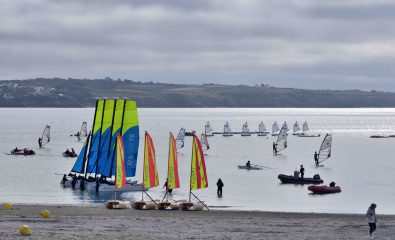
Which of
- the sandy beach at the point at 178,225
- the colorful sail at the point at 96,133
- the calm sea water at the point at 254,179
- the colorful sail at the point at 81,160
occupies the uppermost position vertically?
the colorful sail at the point at 96,133

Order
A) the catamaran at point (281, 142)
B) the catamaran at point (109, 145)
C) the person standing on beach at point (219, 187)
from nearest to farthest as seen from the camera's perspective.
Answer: the person standing on beach at point (219, 187)
the catamaran at point (109, 145)
the catamaran at point (281, 142)

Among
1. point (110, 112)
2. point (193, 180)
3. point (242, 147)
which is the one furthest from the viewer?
point (242, 147)

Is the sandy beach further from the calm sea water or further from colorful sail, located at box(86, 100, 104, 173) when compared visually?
colorful sail, located at box(86, 100, 104, 173)

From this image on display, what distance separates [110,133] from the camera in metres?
70.0

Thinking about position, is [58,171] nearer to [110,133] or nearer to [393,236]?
[110,133]

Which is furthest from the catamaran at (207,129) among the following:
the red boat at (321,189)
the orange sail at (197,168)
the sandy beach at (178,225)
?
the sandy beach at (178,225)

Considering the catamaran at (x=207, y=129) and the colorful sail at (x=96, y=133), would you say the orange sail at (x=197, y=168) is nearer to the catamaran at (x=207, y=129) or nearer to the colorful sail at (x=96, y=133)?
the colorful sail at (x=96, y=133)

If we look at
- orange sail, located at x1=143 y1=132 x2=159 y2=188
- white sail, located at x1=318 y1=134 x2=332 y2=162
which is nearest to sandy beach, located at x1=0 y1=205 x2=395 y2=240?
orange sail, located at x1=143 y1=132 x2=159 y2=188

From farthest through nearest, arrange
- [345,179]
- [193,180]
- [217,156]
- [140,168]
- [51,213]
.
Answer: [217,156] < [140,168] < [345,179] < [193,180] < [51,213]

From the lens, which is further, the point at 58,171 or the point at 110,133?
the point at 58,171

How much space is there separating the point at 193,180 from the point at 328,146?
6661cm

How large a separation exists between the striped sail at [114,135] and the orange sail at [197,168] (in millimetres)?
20657

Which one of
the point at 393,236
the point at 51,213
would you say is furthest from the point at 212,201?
the point at 393,236

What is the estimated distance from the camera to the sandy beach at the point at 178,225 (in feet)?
110
